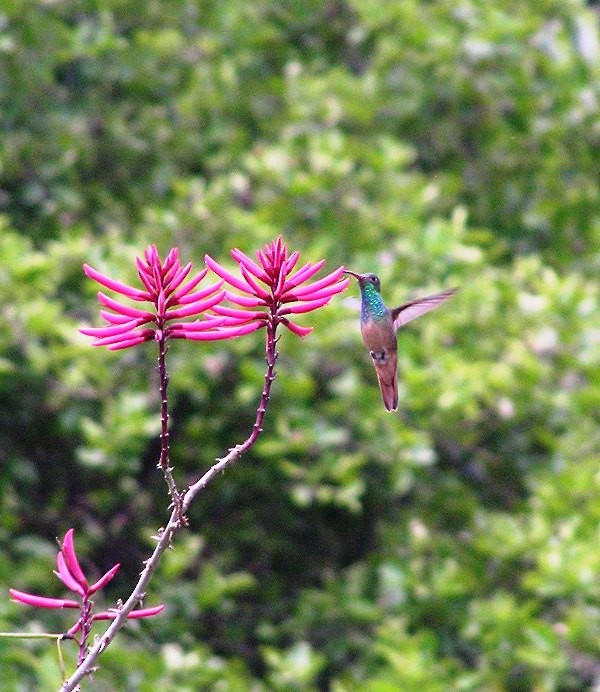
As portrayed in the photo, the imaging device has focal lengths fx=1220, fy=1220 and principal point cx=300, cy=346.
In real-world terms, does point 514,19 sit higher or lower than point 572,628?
higher

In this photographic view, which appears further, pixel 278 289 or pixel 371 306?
pixel 371 306

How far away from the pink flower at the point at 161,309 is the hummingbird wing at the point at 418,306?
0.91 m

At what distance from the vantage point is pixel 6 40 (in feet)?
13.6

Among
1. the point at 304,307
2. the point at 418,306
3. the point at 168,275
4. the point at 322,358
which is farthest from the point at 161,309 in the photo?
the point at 322,358

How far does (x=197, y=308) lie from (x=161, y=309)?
5 cm

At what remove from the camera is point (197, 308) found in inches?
47.8

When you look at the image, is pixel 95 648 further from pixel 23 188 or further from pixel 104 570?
pixel 23 188

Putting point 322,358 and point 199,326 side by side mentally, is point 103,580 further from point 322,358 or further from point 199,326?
point 322,358

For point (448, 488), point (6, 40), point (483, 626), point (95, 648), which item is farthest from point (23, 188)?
point (95, 648)

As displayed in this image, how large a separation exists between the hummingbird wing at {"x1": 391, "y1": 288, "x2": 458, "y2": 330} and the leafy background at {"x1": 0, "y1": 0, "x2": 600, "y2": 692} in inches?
47.6

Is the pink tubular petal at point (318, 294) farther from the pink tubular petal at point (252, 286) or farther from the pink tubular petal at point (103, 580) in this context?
the pink tubular petal at point (103, 580)

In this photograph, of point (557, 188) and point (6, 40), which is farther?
point (557, 188)

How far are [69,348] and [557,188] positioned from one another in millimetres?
2233

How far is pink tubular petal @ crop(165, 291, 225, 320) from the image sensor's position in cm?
118
